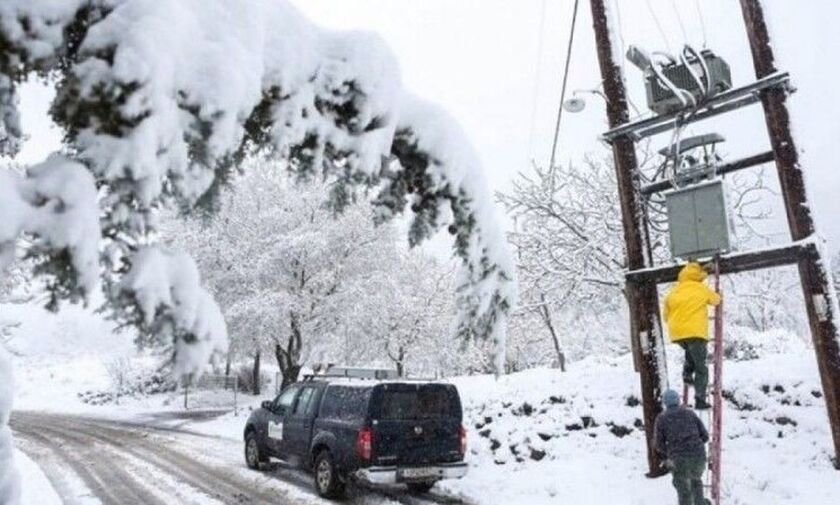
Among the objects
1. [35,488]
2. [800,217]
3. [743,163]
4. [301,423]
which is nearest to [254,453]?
[301,423]

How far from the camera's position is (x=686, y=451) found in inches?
292

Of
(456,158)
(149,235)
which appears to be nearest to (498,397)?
(456,158)

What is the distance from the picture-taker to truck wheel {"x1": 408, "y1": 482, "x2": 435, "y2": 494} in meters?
10.3

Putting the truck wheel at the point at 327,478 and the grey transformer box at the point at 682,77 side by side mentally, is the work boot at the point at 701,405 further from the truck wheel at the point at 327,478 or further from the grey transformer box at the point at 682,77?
the truck wheel at the point at 327,478

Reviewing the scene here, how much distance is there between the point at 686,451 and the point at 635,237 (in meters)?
3.66

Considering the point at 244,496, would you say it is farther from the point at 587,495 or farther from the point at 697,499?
the point at 697,499

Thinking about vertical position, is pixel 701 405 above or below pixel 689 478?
above

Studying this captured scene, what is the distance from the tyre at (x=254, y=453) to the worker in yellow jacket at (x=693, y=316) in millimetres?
8649

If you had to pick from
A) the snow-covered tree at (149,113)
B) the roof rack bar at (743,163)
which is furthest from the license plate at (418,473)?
the snow-covered tree at (149,113)

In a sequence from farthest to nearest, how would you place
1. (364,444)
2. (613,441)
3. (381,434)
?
(613,441), (381,434), (364,444)

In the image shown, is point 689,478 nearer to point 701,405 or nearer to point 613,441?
point 701,405

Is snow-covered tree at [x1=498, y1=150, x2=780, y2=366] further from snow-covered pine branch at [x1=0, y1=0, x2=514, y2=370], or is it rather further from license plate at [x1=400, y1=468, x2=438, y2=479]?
snow-covered pine branch at [x1=0, y1=0, x2=514, y2=370]

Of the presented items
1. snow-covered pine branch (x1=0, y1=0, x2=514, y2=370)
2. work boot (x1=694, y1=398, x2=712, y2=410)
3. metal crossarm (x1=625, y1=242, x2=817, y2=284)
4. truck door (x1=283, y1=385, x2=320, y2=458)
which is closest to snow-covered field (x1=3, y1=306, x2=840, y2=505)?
work boot (x1=694, y1=398, x2=712, y2=410)

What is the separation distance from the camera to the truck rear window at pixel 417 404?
9875mm
